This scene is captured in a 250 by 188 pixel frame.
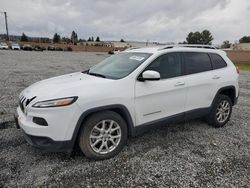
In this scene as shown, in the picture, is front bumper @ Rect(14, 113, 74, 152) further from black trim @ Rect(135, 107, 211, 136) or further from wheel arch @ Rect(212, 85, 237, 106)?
wheel arch @ Rect(212, 85, 237, 106)

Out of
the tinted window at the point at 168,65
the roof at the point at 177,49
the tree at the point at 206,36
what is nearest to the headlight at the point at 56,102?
the tinted window at the point at 168,65

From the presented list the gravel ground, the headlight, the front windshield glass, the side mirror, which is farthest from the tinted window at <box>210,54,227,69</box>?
the headlight

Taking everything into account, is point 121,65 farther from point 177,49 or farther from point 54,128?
point 54,128

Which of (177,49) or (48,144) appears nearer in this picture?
(48,144)

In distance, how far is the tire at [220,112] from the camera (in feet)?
15.1

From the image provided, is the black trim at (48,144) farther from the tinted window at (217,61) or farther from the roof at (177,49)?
the tinted window at (217,61)

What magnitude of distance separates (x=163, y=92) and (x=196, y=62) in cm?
118

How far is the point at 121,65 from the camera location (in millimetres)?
3949

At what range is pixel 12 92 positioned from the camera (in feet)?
23.9

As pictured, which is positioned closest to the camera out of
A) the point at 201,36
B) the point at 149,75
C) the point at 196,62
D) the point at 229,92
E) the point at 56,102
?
the point at 56,102

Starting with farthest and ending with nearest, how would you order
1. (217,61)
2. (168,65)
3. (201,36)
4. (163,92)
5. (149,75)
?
(201,36)
(217,61)
(168,65)
(163,92)
(149,75)

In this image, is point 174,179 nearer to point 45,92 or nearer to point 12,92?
point 45,92

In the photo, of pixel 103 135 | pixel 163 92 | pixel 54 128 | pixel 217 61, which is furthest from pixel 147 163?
pixel 217 61

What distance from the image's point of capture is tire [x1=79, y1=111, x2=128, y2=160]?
3100mm
